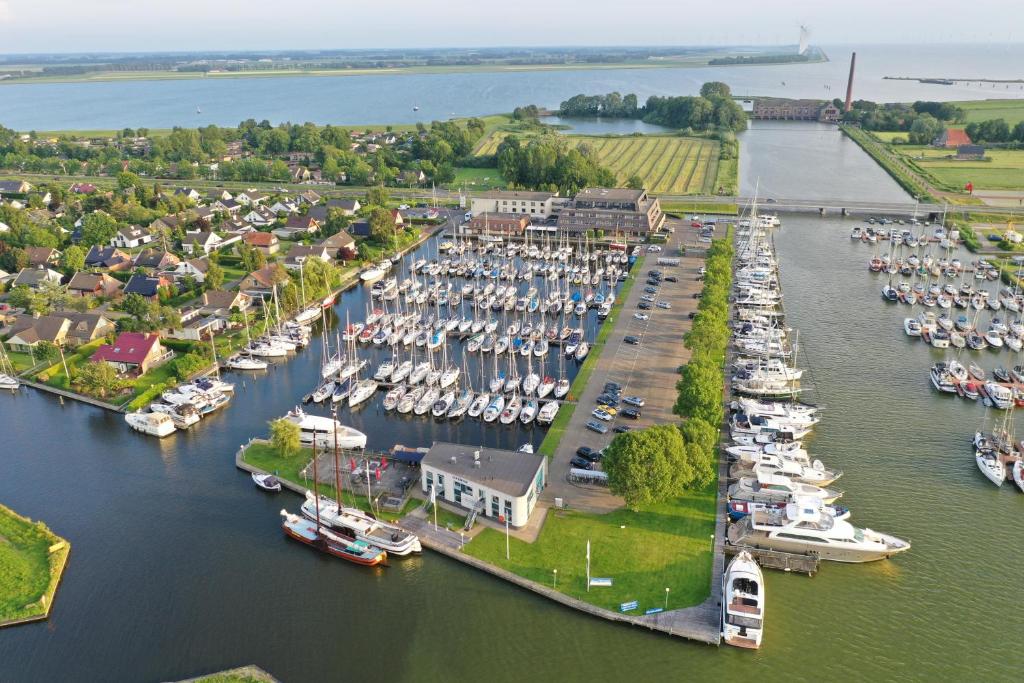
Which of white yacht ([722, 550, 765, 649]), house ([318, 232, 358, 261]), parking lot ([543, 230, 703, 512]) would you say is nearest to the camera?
white yacht ([722, 550, 765, 649])

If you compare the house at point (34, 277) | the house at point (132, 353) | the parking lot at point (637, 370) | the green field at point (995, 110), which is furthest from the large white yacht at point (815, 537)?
the green field at point (995, 110)

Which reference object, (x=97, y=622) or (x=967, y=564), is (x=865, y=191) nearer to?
(x=967, y=564)

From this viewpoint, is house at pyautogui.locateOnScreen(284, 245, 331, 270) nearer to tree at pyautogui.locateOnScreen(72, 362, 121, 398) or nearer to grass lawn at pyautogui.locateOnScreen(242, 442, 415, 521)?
tree at pyautogui.locateOnScreen(72, 362, 121, 398)

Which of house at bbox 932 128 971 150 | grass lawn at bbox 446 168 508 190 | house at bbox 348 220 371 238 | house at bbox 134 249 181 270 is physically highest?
house at bbox 932 128 971 150

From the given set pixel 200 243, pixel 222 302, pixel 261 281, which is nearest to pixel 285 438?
pixel 222 302

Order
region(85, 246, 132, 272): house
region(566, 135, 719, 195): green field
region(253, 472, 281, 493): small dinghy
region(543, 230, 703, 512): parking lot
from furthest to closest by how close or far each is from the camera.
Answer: region(566, 135, 719, 195): green field
region(85, 246, 132, 272): house
region(253, 472, 281, 493): small dinghy
region(543, 230, 703, 512): parking lot

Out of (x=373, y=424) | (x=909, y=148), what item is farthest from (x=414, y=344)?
(x=909, y=148)

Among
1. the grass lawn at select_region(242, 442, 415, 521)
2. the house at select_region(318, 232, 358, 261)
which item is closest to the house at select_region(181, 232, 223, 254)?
the house at select_region(318, 232, 358, 261)
